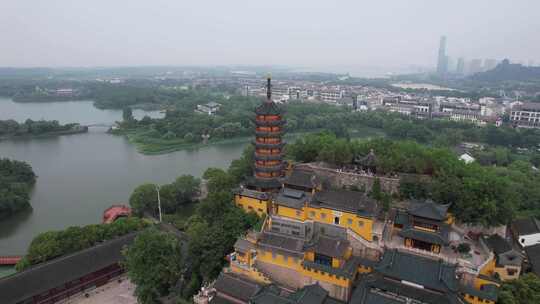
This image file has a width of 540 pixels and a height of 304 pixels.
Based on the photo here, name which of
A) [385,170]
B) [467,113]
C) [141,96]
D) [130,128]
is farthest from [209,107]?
[385,170]

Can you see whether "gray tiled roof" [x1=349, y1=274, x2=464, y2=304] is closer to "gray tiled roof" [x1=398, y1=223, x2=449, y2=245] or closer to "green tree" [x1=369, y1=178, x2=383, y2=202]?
"gray tiled roof" [x1=398, y1=223, x2=449, y2=245]

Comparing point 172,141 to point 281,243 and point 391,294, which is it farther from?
point 391,294

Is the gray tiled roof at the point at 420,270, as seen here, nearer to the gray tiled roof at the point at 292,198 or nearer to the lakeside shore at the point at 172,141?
the gray tiled roof at the point at 292,198

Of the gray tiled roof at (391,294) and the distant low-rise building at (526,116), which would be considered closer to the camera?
the gray tiled roof at (391,294)

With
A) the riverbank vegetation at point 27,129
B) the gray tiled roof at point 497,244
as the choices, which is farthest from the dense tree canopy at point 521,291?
the riverbank vegetation at point 27,129

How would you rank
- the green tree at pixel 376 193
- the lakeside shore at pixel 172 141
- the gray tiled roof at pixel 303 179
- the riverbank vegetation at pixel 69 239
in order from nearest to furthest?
the riverbank vegetation at pixel 69 239 < the green tree at pixel 376 193 < the gray tiled roof at pixel 303 179 < the lakeside shore at pixel 172 141
